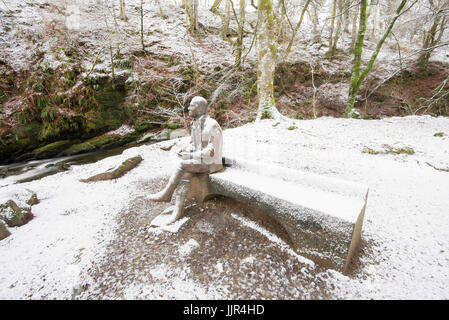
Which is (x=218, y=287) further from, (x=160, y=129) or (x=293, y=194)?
(x=160, y=129)

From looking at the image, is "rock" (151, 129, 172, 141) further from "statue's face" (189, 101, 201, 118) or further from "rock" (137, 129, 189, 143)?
"statue's face" (189, 101, 201, 118)

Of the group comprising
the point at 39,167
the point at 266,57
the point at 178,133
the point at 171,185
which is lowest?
the point at 39,167

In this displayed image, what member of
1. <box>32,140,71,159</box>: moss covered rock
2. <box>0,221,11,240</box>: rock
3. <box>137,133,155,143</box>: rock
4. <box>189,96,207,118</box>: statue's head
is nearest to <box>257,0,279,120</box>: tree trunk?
<box>189,96,207,118</box>: statue's head

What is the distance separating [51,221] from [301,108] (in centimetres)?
1227

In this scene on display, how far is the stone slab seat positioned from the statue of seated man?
144 mm

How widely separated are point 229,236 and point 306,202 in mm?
1017

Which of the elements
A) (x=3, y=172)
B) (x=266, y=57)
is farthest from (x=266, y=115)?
(x=3, y=172)

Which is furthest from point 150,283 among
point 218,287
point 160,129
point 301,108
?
point 301,108

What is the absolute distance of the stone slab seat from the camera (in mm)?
1752

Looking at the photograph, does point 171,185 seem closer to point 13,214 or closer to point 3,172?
point 13,214

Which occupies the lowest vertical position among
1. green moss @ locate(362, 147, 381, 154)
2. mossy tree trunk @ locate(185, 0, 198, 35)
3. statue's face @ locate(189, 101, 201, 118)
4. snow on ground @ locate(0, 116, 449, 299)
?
snow on ground @ locate(0, 116, 449, 299)

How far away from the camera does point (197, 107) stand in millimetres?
2541

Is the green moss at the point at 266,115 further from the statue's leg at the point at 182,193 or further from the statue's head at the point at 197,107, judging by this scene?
the statue's leg at the point at 182,193
